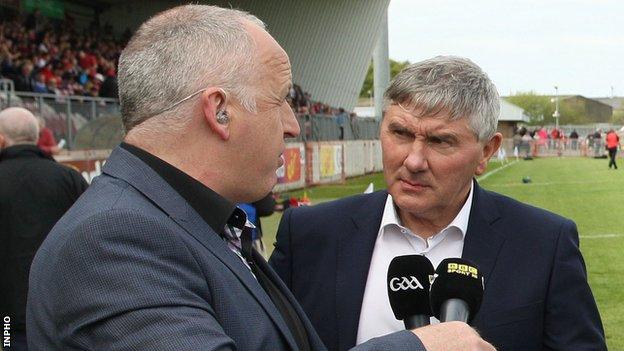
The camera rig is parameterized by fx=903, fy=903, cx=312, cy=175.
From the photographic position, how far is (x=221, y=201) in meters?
1.95

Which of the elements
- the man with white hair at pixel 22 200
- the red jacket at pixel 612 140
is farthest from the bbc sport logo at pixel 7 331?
the red jacket at pixel 612 140

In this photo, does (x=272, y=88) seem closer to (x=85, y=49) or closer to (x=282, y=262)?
(x=282, y=262)

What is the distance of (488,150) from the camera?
10.1 ft

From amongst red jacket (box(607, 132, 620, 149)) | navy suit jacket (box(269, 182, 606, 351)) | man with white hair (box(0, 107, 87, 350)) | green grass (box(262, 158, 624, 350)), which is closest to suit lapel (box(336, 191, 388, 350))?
navy suit jacket (box(269, 182, 606, 351))

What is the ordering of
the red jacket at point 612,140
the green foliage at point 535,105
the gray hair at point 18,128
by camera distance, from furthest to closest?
the green foliage at point 535,105 < the red jacket at point 612,140 < the gray hair at point 18,128

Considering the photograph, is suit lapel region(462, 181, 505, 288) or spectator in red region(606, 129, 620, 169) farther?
spectator in red region(606, 129, 620, 169)

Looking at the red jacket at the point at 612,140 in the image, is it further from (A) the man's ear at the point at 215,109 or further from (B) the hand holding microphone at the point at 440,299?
(A) the man's ear at the point at 215,109

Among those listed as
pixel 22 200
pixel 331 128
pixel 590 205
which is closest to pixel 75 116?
pixel 22 200

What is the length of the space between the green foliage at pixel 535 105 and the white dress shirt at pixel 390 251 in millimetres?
129368

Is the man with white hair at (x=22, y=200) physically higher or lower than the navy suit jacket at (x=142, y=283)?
Result: lower

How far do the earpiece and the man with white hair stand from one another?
396 centimetres

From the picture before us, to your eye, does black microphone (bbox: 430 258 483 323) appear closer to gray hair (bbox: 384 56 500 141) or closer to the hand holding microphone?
the hand holding microphone

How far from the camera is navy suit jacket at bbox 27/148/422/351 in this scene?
1.59 metres

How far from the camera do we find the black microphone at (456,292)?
198cm
